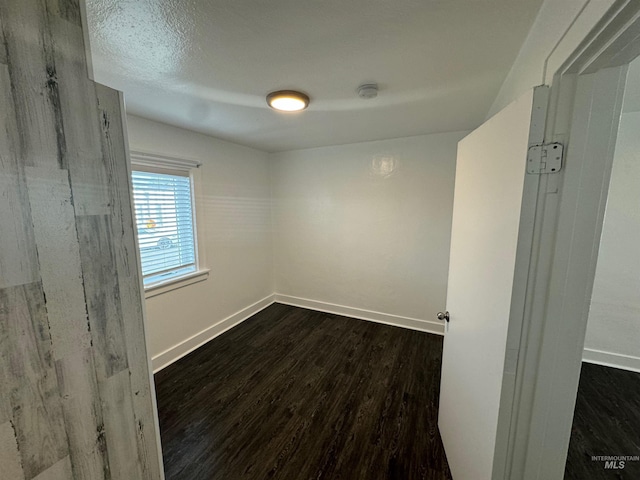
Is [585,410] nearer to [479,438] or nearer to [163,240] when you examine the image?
[479,438]

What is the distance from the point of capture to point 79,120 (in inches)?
25.5

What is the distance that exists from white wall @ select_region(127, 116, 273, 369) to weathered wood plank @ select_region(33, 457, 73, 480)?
179 cm

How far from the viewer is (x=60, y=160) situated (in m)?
0.62

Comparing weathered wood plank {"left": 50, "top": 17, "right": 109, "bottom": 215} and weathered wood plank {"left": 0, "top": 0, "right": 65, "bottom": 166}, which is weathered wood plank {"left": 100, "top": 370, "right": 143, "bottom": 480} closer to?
weathered wood plank {"left": 50, "top": 17, "right": 109, "bottom": 215}

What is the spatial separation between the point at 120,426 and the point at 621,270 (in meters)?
3.53

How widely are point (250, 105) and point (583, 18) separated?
5.72ft

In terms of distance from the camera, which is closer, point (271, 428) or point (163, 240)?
point (271, 428)

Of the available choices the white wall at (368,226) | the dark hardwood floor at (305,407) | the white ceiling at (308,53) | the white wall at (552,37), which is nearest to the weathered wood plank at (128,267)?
the white ceiling at (308,53)

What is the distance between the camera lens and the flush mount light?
1.63 m

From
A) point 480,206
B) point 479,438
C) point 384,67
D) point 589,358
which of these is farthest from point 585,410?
point 384,67

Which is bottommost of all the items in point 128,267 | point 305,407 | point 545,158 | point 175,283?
point 305,407

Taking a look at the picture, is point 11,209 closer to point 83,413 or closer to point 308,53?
point 83,413

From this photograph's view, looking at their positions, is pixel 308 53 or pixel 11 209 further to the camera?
pixel 308 53

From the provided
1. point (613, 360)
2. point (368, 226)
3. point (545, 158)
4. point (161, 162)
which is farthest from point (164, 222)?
point (613, 360)
